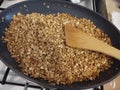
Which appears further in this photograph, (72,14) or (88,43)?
(72,14)

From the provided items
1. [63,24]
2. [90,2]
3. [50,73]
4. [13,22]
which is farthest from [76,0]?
[50,73]

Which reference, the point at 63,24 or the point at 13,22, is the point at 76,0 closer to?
the point at 63,24

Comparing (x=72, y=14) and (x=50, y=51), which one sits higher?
(x=72, y=14)
